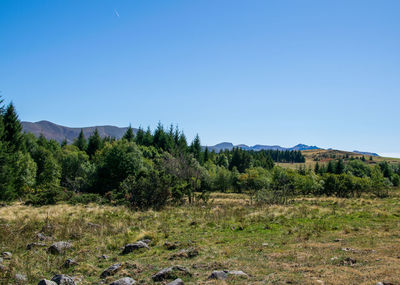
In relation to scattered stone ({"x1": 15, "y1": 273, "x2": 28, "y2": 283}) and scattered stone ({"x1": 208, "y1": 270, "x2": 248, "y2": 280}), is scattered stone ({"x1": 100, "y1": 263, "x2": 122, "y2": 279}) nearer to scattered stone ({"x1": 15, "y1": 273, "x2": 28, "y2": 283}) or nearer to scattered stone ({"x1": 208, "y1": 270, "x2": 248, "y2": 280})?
scattered stone ({"x1": 15, "y1": 273, "x2": 28, "y2": 283})

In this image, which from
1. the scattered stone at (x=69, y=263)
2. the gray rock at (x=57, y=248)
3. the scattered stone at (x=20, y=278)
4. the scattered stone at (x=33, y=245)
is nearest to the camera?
the scattered stone at (x=20, y=278)

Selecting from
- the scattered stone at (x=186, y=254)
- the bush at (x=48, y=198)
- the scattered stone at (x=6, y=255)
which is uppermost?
the scattered stone at (x=186, y=254)

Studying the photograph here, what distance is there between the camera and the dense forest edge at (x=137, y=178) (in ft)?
93.1

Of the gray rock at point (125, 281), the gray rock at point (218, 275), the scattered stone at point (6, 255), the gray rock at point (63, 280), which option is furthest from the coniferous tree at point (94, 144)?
the gray rock at point (218, 275)

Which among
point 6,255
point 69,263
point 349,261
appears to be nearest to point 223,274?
point 349,261

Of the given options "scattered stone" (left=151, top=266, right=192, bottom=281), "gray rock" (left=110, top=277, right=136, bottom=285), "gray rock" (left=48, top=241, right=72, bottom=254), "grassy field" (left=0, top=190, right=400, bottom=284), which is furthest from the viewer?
"gray rock" (left=48, top=241, right=72, bottom=254)

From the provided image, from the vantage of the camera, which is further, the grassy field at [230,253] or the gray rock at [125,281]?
the grassy field at [230,253]

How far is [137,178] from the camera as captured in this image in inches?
1199

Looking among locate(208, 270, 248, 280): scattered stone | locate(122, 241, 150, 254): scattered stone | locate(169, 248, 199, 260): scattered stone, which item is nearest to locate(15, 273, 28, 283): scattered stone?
locate(122, 241, 150, 254): scattered stone

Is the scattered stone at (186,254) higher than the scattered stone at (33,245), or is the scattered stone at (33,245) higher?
the scattered stone at (186,254)

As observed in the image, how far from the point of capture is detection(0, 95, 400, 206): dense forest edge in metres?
28.4

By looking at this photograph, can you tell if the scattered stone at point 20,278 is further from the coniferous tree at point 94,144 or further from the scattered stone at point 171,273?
the coniferous tree at point 94,144

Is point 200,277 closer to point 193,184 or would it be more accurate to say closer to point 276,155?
point 193,184

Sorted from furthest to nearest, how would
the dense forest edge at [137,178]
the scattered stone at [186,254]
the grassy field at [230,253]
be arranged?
1. the dense forest edge at [137,178]
2. the scattered stone at [186,254]
3. the grassy field at [230,253]
